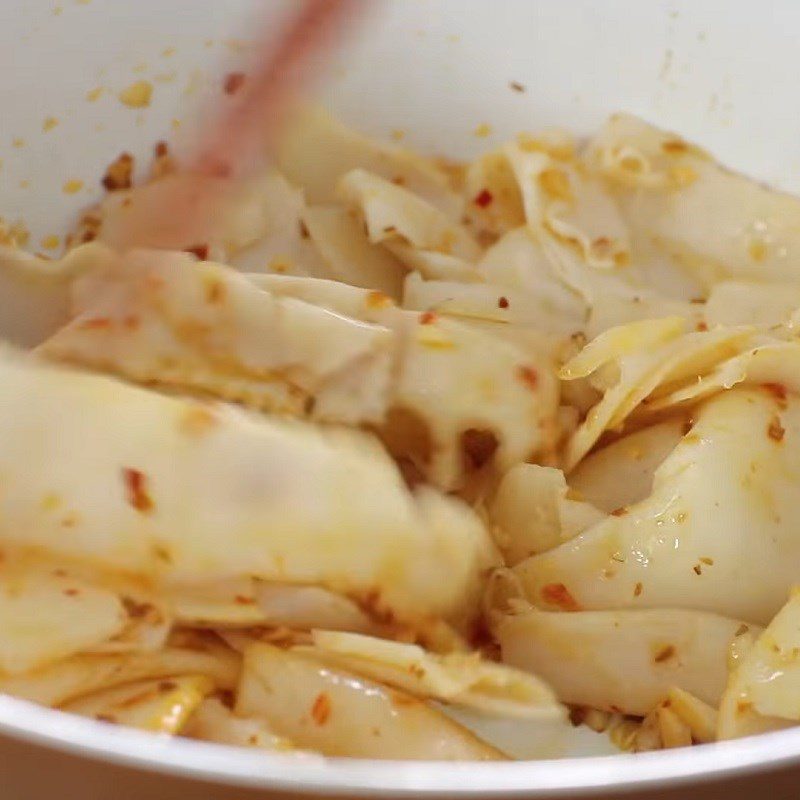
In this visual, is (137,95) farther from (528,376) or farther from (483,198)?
(528,376)

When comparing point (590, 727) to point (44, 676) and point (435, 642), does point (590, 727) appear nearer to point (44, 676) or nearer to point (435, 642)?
point (435, 642)

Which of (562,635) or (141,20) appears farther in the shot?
(141,20)

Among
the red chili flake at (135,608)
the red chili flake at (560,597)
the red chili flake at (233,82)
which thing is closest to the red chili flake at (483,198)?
the red chili flake at (233,82)

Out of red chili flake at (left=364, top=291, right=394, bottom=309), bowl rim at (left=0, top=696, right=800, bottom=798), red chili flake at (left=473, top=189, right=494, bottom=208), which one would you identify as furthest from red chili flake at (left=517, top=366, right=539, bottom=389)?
bowl rim at (left=0, top=696, right=800, bottom=798)

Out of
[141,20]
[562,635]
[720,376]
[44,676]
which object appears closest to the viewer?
[44,676]

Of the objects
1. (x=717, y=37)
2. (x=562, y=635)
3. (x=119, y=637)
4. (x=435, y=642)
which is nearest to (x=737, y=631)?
(x=562, y=635)

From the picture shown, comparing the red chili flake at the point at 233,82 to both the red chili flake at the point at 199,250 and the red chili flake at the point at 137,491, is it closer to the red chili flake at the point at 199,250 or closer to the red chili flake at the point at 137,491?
the red chili flake at the point at 199,250
